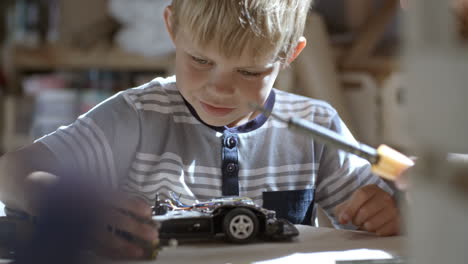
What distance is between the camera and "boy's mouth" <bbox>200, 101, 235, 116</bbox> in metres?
0.75

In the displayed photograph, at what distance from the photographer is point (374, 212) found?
69 centimetres

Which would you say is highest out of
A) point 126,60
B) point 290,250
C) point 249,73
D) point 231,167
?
point 126,60

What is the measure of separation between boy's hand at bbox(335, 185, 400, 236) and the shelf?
1.74 metres

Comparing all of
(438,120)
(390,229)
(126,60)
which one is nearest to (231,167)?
(390,229)

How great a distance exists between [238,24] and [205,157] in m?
0.21

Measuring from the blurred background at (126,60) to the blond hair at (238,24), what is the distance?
3.57ft

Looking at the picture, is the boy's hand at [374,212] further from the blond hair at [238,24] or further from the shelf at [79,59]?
the shelf at [79,59]

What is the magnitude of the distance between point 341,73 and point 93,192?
1.92 meters

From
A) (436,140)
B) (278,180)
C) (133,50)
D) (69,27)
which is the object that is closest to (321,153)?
(278,180)

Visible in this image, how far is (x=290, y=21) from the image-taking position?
0.76m

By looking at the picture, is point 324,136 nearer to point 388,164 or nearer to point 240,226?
point 388,164

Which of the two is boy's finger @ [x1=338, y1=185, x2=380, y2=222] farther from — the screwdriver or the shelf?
the shelf

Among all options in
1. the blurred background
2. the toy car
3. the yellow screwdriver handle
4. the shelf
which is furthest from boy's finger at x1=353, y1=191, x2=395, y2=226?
the shelf

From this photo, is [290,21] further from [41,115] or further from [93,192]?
[41,115]
